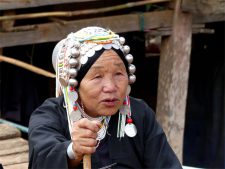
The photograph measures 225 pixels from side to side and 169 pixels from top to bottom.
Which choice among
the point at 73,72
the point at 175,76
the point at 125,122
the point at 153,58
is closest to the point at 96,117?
the point at 125,122

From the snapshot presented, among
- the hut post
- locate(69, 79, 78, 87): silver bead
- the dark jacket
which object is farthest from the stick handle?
the hut post

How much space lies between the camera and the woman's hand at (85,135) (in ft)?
8.34

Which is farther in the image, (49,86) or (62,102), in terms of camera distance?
(49,86)

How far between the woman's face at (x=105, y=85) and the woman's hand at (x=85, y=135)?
0.19m

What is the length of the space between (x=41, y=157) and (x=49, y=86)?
13.8ft

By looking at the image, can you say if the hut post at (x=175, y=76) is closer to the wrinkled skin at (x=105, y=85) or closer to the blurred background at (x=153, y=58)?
the blurred background at (x=153, y=58)

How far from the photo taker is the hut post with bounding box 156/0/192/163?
246 inches

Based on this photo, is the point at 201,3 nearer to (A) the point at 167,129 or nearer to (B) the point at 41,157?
(A) the point at 167,129

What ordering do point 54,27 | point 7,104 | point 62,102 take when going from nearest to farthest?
1. point 62,102
2. point 54,27
3. point 7,104

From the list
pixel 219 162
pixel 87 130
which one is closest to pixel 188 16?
pixel 219 162

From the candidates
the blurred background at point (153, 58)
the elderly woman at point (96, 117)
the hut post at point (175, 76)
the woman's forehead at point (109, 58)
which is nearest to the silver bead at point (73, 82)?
the elderly woman at point (96, 117)

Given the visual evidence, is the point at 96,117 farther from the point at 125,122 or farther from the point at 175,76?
the point at 175,76

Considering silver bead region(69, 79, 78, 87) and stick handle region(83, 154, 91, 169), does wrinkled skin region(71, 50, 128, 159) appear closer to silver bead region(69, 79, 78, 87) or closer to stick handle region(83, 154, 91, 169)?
silver bead region(69, 79, 78, 87)

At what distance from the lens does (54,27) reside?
549 cm
